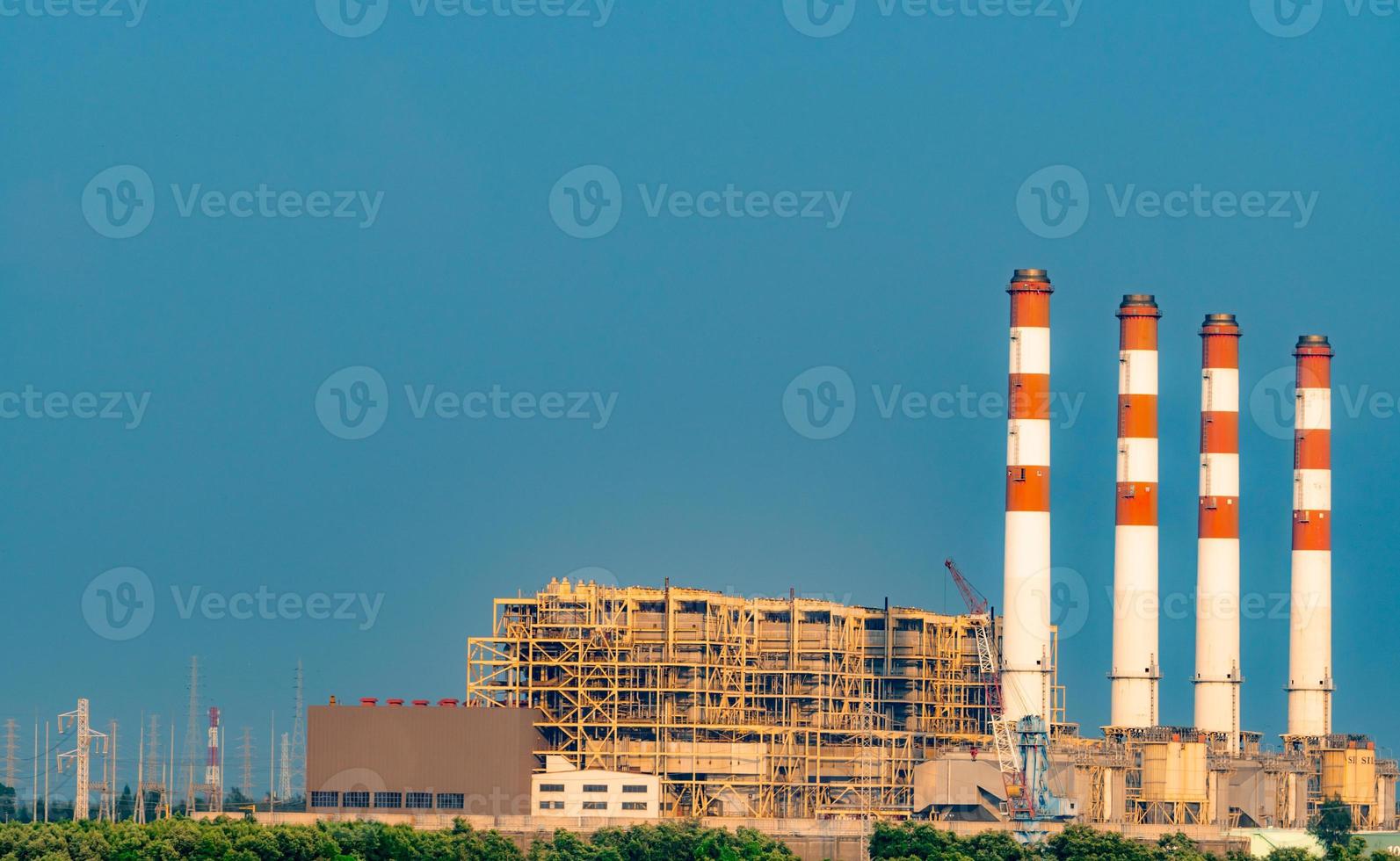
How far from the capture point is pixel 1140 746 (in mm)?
145375

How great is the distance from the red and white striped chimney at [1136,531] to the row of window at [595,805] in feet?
→ 98.4

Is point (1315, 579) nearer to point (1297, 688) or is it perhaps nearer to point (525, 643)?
point (1297, 688)

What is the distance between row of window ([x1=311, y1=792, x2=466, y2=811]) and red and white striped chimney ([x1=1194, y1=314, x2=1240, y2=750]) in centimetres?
4611

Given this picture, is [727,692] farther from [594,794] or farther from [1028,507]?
[1028,507]

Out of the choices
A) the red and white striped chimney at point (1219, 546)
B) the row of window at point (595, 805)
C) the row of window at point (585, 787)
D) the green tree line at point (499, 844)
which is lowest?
the green tree line at point (499, 844)

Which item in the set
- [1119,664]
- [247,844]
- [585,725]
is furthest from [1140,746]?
[247,844]

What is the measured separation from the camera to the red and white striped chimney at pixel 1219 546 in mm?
155375

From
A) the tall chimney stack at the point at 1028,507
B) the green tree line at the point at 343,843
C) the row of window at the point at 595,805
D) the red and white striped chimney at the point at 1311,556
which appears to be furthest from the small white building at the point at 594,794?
the red and white striped chimney at the point at 1311,556

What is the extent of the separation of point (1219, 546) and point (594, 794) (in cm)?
Answer: 4071

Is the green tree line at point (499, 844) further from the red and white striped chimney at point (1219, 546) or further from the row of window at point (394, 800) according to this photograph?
the red and white striped chimney at point (1219, 546)

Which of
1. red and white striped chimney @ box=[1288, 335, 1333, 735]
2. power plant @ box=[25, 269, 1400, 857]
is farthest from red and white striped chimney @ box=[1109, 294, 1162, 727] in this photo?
red and white striped chimney @ box=[1288, 335, 1333, 735]

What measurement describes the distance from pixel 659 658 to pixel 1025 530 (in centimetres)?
2086

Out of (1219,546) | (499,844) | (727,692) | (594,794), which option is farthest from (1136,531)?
(499,844)

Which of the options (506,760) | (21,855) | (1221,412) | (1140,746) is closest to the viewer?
(21,855)
